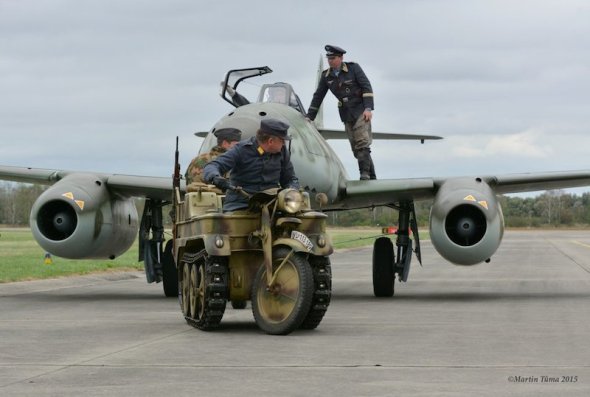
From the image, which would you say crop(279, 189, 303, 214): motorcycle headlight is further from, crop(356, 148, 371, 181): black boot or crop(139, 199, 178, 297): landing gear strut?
crop(139, 199, 178, 297): landing gear strut

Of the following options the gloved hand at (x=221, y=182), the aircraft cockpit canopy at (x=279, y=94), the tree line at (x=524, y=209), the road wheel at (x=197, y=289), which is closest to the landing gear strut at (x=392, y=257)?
the aircraft cockpit canopy at (x=279, y=94)

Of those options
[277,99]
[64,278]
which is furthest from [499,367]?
[64,278]

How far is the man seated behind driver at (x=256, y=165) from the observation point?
495 inches

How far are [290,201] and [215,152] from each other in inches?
147

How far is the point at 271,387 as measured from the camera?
313 inches

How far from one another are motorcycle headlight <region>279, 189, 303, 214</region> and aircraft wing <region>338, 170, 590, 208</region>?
665cm

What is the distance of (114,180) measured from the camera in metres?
18.9

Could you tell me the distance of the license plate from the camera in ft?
38.9

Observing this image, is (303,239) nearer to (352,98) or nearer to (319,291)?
(319,291)

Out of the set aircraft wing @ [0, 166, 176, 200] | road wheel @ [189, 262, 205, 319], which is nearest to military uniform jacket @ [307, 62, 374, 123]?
aircraft wing @ [0, 166, 176, 200]

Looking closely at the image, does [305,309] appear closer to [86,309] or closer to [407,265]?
[86,309]

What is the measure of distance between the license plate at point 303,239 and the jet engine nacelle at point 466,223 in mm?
6239

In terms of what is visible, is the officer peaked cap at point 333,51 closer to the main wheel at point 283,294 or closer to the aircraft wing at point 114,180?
the aircraft wing at point 114,180

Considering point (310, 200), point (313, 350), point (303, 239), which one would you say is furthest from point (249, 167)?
point (310, 200)
